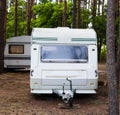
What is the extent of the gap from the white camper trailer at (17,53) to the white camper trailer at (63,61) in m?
10.8

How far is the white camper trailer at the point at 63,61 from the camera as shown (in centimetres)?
1314

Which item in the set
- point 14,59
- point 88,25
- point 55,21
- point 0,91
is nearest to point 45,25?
point 55,21

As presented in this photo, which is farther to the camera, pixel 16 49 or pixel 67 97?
pixel 16 49

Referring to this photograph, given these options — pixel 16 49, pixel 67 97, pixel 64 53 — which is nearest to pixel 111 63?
pixel 67 97

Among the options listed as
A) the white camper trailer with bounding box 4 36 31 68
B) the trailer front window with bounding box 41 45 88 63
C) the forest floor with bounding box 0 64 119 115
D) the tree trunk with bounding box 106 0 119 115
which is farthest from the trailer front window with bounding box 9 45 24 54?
the tree trunk with bounding box 106 0 119 115

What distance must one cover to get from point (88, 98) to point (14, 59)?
11.3m

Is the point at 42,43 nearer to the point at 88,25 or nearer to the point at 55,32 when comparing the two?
the point at 55,32

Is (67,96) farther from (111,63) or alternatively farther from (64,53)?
(111,63)

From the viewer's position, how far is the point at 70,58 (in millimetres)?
13555

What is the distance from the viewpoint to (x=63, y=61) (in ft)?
44.2

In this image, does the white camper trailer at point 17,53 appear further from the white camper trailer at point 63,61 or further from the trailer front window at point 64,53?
the trailer front window at point 64,53

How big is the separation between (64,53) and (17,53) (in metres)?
11.5

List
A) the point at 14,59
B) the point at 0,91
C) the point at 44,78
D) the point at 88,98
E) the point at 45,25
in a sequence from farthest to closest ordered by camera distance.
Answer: the point at 45,25
the point at 14,59
the point at 0,91
the point at 88,98
the point at 44,78

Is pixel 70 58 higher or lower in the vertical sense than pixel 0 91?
higher
